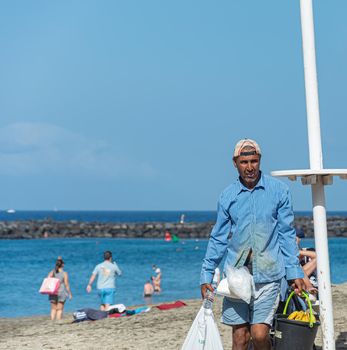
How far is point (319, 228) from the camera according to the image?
21.7 ft

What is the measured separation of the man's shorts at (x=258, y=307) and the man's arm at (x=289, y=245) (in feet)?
0.42

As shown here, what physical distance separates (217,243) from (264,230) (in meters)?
0.39

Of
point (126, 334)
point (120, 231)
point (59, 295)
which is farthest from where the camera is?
point (120, 231)

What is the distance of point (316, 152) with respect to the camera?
6.55m

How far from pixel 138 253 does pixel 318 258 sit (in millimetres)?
55173

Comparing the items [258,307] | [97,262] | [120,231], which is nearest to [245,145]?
[258,307]

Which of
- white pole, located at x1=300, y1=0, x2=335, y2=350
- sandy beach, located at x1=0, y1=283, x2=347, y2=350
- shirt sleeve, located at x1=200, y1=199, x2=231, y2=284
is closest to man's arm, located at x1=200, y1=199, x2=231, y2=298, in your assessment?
shirt sleeve, located at x1=200, y1=199, x2=231, y2=284

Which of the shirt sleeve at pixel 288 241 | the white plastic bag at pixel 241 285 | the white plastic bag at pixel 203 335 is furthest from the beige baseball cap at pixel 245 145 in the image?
the white plastic bag at pixel 203 335

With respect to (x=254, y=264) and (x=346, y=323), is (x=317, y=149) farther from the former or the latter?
(x=346, y=323)

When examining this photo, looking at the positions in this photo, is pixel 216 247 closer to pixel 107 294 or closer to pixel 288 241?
pixel 288 241

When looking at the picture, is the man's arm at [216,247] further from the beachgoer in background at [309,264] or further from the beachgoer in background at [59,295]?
the beachgoer in background at [59,295]

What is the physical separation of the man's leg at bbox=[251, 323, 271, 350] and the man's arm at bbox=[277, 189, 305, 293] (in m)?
0.33

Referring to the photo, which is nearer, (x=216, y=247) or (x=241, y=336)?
(x=241, y=336)

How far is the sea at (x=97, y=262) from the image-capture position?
28.2 metres
